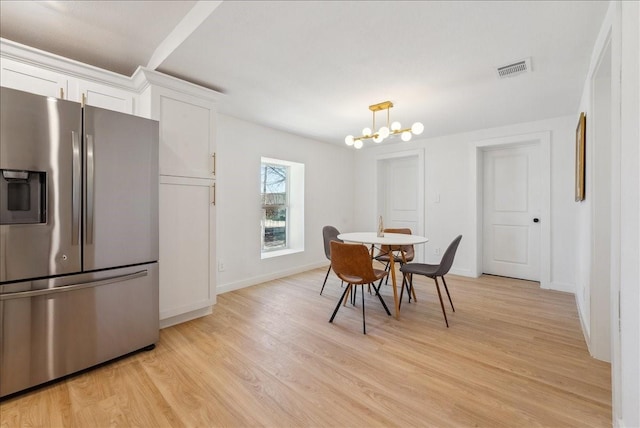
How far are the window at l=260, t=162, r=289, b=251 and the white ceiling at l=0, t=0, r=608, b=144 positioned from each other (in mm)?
1483

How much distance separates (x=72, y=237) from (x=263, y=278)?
2556 mm

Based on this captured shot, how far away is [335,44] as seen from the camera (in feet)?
6.61

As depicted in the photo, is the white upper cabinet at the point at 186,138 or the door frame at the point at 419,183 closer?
the white upper cabinet at the point at 186,138

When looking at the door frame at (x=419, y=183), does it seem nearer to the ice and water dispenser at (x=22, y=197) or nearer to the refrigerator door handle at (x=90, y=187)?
the refrigerator door handle at (x=90, y=187)

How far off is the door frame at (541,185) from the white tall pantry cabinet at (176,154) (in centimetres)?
383

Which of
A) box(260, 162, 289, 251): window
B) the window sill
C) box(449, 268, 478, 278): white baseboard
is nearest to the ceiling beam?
box(260, 162, 289, 251): window

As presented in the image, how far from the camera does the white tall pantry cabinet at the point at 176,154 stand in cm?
220

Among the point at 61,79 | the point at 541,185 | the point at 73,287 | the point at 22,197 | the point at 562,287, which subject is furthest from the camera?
the point at 541,185

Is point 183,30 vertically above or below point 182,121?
above

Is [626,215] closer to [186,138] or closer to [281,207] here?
[186,138]

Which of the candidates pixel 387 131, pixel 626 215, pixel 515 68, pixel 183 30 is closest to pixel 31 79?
pixel 183 30

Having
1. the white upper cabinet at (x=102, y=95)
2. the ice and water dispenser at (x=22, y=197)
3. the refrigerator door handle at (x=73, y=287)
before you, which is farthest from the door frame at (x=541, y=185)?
the ice and water dispenser at (x=22, y=197)

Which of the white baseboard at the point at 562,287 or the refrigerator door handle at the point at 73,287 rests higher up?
the refrigerator door handle at the point at 73,287

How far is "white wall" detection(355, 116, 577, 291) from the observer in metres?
3.64
